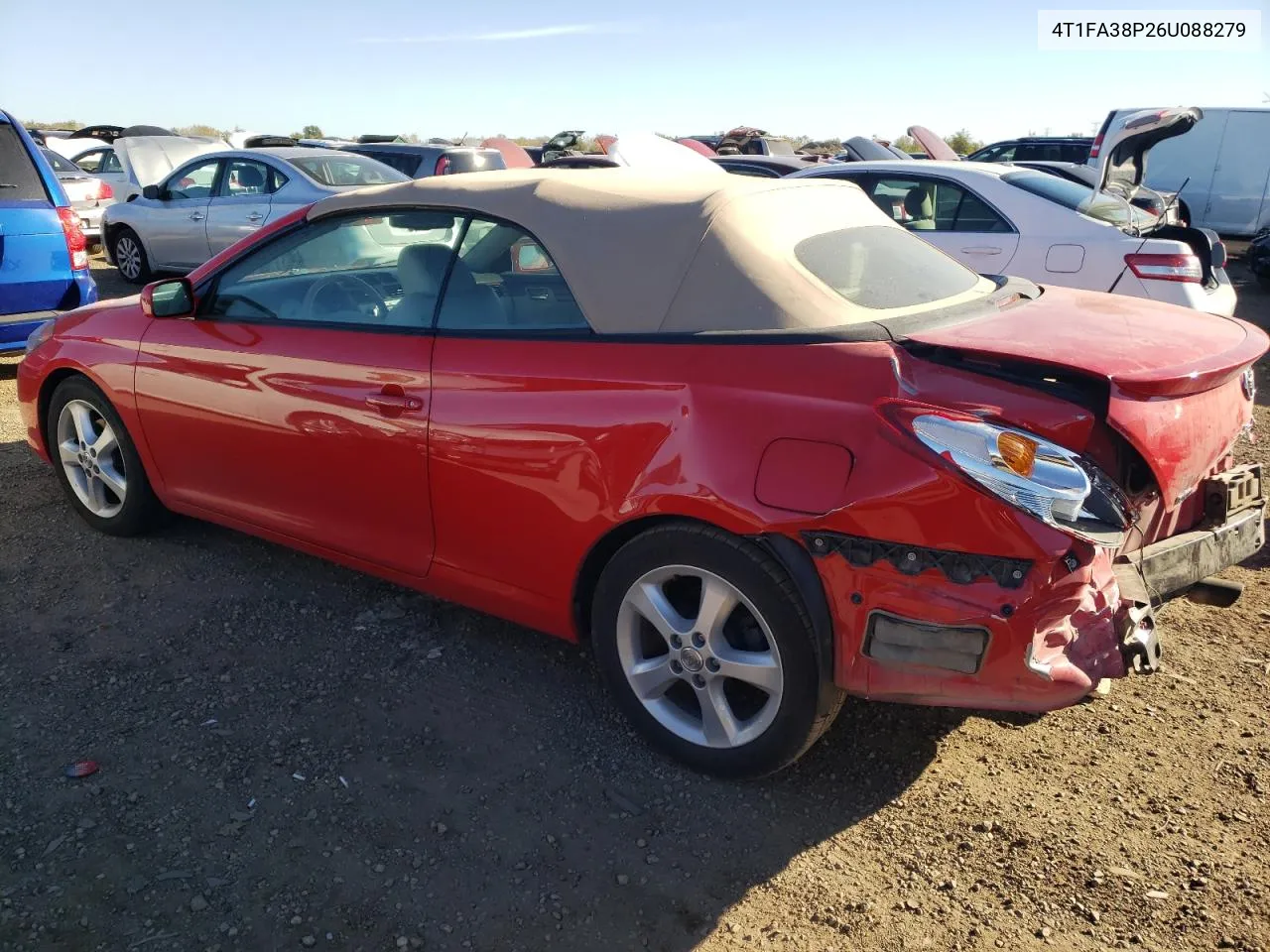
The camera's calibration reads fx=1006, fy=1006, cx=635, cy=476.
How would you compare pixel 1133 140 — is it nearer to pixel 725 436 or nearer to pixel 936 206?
pixel 936 206

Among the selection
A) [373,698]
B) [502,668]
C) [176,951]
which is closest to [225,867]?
[176,951]

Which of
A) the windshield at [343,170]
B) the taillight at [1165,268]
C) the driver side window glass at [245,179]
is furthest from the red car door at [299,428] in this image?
the driver side window glass at [245,179]

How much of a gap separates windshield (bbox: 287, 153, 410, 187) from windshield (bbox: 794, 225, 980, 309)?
7.91m

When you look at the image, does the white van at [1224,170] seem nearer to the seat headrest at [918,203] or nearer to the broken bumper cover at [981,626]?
the seat headrest at [918,203]

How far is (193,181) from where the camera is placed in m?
11.2

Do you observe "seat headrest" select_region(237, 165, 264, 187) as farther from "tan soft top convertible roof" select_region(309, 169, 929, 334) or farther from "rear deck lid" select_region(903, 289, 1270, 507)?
"rear deck lid" select_region(903, 289, 1270, 507)

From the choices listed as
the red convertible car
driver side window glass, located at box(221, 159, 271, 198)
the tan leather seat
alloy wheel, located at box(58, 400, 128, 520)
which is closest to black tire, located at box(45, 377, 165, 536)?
alloy wheel, located at box(58, 400, 128, 520)

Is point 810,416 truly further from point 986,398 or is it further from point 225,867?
point 225,867

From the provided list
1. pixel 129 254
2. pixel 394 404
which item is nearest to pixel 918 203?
pixel 394 404

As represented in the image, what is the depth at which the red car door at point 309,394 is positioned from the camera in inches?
132

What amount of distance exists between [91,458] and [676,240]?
120 inches

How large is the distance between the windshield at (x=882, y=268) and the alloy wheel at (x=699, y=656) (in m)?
0.97

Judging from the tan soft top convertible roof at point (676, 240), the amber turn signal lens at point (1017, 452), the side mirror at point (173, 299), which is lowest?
the side mirror at point (173, 299)

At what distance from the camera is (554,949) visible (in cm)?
232
